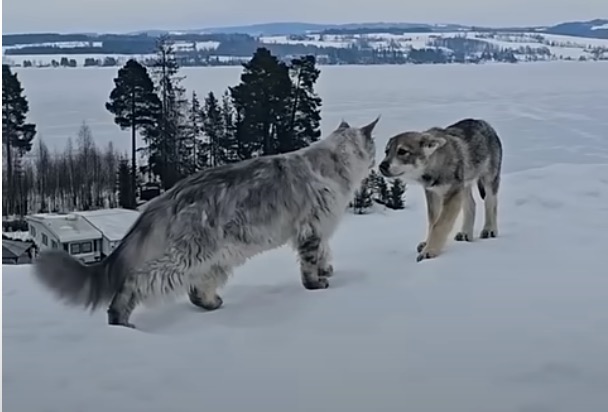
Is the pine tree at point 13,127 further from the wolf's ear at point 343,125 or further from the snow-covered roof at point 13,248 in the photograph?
the wolf's ear at point 343,125

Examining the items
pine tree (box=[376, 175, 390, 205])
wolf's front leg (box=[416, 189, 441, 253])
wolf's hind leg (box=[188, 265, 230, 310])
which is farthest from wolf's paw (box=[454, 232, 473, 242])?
wolf's hind leg (box=[188, 265, 230, 310])

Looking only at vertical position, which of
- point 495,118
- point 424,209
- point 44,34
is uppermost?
point 44,34

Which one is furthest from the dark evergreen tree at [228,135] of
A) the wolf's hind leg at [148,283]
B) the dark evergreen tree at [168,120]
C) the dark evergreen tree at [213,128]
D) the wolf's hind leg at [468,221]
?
the wolf's hind leg at [468,221]

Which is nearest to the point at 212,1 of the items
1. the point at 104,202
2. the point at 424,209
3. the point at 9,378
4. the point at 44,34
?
the point at 44,34

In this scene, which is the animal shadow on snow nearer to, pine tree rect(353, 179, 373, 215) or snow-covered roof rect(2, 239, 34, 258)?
pine tree rect(353, 179, 373, 215)

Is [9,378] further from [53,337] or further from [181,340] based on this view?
[181,340]

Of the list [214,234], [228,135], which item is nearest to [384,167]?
[228,135]
